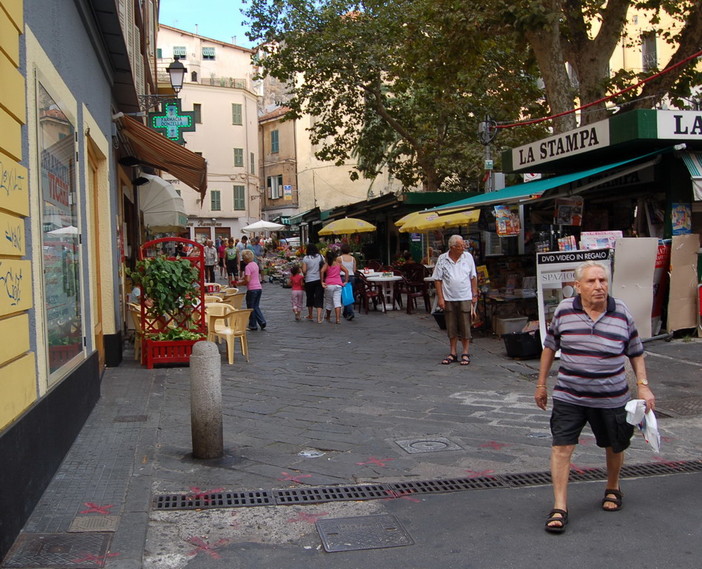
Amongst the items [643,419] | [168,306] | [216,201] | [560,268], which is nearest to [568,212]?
[560,268]

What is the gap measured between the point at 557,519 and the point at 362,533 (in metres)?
1.05

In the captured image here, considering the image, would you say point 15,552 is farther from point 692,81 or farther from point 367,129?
point 367,129

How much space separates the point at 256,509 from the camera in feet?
13.9

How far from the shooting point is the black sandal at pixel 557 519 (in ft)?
12.5

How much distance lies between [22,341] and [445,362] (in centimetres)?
616

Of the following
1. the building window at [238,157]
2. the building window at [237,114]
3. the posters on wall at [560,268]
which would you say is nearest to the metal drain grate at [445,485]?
the posters on wall at [560,268]

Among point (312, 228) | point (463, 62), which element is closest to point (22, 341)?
point (463, 62)

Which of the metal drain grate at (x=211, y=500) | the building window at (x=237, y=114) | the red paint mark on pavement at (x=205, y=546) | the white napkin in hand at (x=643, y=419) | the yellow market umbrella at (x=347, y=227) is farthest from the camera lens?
the building window at (x=237, y=114)

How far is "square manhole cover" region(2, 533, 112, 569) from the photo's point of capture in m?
3.39

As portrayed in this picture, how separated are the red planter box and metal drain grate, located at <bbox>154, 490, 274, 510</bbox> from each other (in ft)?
15.4

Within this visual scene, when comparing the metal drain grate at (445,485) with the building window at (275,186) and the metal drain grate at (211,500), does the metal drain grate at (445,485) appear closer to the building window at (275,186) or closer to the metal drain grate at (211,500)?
the metal drain grate at (211,500)

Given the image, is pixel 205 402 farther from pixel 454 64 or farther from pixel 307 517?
pixel 454 64

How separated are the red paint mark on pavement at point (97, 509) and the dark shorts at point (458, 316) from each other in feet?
19.0

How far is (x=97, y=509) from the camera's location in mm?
4133
